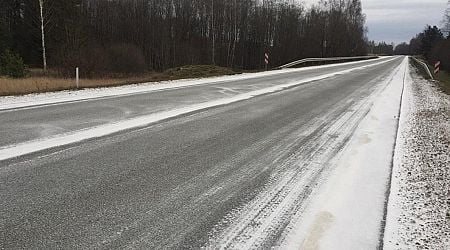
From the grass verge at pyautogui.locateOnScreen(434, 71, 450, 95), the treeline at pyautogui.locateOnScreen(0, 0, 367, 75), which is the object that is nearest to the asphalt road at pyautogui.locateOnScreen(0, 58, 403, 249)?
the grass verge at pyautogui.locateOnScreen(434, 71, 450, 95)

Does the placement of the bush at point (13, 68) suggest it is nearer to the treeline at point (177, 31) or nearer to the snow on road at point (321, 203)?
the treeline at point (177, 31)

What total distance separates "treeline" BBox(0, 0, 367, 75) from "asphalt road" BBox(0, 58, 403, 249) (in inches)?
1580

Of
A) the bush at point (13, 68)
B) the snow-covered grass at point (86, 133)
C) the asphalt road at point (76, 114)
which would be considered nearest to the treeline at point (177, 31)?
the bush at point (13, 68)

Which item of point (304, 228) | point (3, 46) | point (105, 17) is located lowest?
point (304, 228)

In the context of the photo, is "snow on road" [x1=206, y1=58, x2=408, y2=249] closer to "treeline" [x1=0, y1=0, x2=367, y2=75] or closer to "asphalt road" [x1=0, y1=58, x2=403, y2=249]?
"asphalt road" [x1=0, y1=58, x2=403, y2=249]

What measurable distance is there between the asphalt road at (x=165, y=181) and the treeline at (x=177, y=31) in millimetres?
40128

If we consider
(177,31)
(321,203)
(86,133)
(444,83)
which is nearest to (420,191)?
(321,203)

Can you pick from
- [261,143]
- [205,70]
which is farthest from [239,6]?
[261,143]

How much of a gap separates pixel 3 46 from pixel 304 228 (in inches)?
1957

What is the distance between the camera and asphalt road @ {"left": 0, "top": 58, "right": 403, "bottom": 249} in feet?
11.0

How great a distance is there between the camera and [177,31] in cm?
6825

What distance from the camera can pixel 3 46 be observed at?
1750 inches

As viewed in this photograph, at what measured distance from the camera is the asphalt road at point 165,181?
336cm

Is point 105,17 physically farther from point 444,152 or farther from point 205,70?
point 444,152
